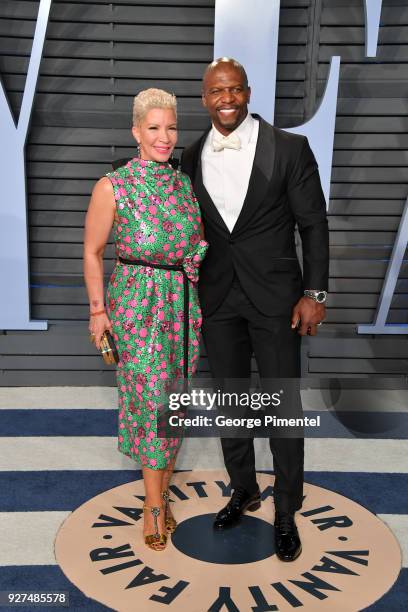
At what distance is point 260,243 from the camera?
2.50m

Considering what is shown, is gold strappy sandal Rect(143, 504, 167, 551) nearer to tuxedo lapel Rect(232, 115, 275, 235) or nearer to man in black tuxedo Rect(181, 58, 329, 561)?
man in black tuxedo Rect(181, 58, 329, 561)

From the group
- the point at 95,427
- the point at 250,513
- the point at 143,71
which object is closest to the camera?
the point at 250,513

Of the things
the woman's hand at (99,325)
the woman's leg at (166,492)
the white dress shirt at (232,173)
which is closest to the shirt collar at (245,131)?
the white dress shirt at (232,173)

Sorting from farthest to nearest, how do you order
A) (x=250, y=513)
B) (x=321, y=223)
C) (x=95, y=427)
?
(x=95, y=427)
(x=250, y=513)
(x=321, y=223)

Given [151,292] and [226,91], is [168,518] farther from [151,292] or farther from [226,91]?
[226,91]

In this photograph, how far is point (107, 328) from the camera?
8.24ft

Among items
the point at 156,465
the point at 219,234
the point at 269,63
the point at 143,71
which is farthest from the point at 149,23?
the point at 156,465

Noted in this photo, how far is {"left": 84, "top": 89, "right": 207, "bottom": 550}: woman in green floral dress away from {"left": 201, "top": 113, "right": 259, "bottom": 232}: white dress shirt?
0.30 ft

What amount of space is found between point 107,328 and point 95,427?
4.72 ft

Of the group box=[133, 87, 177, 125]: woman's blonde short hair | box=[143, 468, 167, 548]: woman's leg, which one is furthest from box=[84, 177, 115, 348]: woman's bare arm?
box=[143, 468, 167, 548]: woman's leg

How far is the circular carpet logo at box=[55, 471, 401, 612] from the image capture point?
7.69ft

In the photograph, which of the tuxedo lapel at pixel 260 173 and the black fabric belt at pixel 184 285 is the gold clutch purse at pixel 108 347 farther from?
the tuxedo lapel at pixel 260 173

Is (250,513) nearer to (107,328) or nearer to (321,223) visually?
(107,328)

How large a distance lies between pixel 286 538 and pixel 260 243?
109cm
